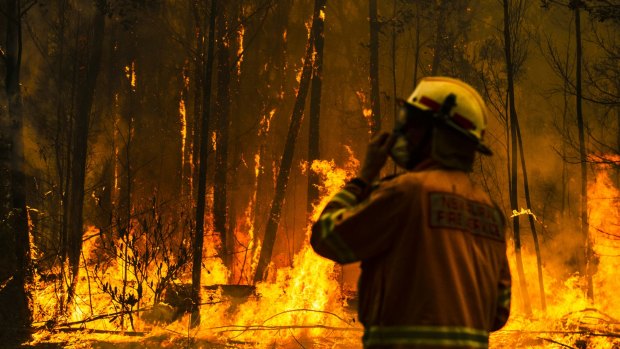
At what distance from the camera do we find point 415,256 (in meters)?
2.11

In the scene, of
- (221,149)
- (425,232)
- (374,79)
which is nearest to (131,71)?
(221,149)

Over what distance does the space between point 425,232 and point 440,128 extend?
45 cm

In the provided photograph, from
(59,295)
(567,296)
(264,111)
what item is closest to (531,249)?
(567,296)

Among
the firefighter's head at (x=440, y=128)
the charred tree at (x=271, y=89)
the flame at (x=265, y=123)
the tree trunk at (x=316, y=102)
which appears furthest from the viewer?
the flame at (x=265, y=123)

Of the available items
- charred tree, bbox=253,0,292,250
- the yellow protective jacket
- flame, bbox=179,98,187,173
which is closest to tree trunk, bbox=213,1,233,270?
charred tree, bbox=253,0,292,250

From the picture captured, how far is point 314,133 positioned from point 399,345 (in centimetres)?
1501

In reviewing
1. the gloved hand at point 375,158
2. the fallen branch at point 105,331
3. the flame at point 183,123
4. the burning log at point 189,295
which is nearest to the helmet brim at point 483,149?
the gloved hand at point 375,158

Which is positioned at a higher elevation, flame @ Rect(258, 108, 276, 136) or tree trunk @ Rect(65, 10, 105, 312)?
flame @ Rect(258, 108, 276, 136)

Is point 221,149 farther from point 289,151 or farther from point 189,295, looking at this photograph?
point 189,295

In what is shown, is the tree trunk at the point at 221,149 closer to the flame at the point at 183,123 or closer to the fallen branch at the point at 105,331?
the fallen branch at the point at 105,331

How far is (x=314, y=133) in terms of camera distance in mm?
17016

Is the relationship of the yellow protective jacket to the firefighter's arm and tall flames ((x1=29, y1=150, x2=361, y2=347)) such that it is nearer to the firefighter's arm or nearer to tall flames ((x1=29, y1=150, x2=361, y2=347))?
the firefighter's arm

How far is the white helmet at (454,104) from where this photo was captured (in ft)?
7.66

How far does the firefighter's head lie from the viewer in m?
2.33
